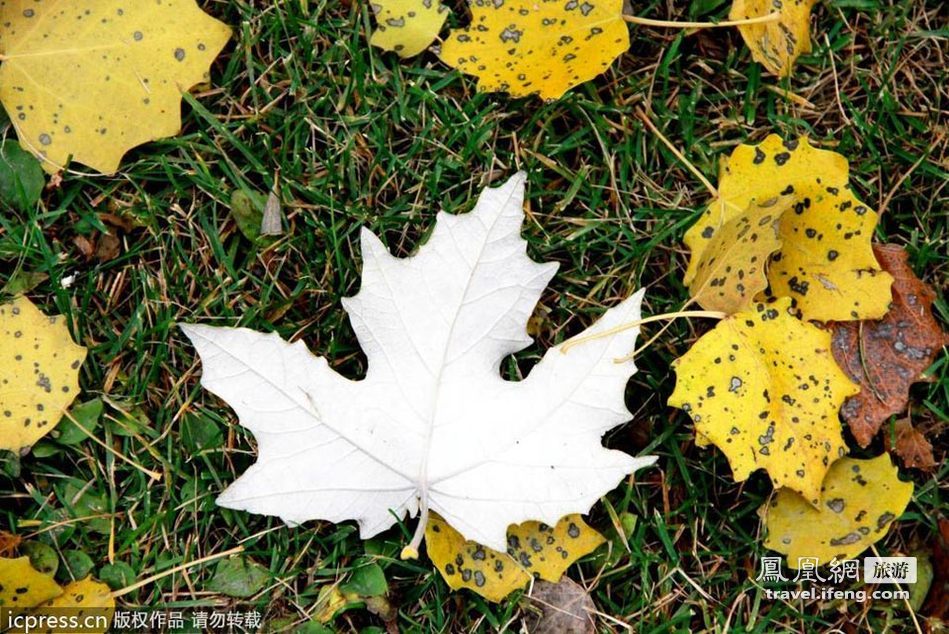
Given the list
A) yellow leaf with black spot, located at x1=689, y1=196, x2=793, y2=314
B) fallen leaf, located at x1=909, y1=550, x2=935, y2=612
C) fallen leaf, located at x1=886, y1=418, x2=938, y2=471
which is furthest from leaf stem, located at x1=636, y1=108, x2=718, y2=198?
fallen leaf, located at x1=909, y1=550, x2=935, y2=612

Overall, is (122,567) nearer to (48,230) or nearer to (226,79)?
(48,230)

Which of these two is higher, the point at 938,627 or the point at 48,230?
the point at 48,230

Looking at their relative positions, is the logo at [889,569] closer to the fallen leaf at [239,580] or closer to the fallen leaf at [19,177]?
the fallen leaf at [239,580]

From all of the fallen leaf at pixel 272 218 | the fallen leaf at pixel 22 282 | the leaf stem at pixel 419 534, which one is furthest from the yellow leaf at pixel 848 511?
the fallen leaf at pixel 22 282

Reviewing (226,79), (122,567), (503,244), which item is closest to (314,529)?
(122,567)

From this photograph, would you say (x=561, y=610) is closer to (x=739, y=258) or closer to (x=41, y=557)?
(x=739, y=258)

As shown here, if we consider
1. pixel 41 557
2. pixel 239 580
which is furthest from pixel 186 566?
pixel 41 557
